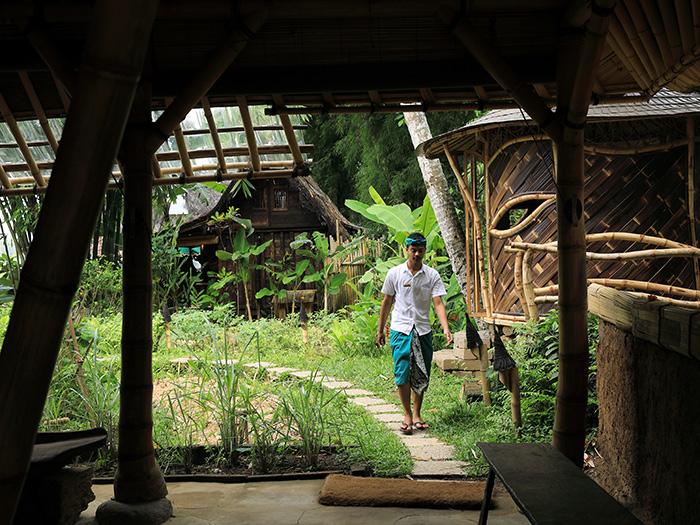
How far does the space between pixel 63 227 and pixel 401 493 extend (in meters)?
3.03

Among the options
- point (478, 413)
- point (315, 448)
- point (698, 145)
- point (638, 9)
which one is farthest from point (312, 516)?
point (698, 145)

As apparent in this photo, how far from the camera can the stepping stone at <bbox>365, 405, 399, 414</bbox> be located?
660cm

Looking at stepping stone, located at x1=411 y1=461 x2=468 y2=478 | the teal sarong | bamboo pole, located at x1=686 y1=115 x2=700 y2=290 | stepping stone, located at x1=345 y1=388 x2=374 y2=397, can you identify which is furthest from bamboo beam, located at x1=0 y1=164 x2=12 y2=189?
bamboo pole, located at x1=686 y1=115 x2=700 y2=290

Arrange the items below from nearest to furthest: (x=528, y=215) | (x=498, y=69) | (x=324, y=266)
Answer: (x=498, y=69) < (x=528, y=215) < (x=324, y=266)

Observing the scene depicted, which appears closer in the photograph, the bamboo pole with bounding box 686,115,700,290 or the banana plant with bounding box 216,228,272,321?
the bamboo pole with bounding box 686,115,700,290

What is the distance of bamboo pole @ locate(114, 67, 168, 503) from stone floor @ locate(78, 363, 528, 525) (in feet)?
0.98

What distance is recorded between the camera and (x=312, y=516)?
3.91 metres

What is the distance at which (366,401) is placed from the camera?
23.3 feet

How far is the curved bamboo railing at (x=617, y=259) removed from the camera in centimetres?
526

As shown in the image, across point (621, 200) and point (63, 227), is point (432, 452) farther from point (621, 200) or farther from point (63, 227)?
point (63, 227)

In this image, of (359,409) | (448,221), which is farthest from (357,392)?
Answer: (448,221)

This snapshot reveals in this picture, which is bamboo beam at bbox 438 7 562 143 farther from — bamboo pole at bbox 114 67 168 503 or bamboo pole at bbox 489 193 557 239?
bamboo pole at bbox 489 193 557 239

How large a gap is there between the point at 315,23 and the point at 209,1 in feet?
2.29

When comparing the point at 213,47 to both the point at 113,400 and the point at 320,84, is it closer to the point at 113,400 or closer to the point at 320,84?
the point at 320,84
